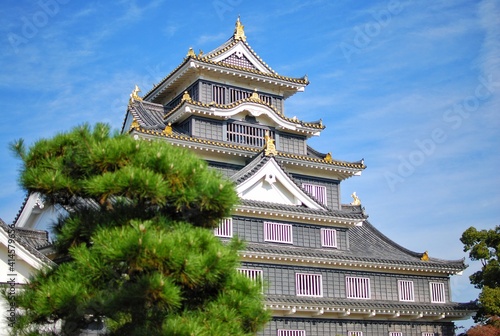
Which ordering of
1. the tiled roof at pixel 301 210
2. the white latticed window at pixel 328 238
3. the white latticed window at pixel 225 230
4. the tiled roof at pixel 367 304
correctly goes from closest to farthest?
the tiled roof at pixel 367 304
the white latticed window at pixel 225 230
the tiled roof at pixel 301 210
the white latticed window at pixel 328 238

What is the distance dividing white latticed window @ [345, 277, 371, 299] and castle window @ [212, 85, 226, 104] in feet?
41.2

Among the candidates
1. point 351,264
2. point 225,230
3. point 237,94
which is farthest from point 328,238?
point 237,94

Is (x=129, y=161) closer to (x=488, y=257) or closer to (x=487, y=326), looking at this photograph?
(x=487, y=326)

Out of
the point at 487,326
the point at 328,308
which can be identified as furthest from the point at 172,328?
the point at 487,326

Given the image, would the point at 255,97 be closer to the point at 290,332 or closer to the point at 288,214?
the point at 288,214

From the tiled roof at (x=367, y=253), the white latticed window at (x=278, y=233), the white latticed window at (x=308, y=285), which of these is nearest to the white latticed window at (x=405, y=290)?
the tiled roof at (x=367, y=253)

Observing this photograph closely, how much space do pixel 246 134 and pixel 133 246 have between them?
24.2 meters

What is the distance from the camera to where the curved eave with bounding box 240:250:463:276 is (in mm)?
32375

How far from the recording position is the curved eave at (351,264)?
32375 millimetres

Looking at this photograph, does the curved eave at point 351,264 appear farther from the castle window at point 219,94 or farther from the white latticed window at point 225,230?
the castle window at point 219,94

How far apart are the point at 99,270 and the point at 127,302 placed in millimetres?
933

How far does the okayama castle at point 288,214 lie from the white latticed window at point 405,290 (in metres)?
0.07

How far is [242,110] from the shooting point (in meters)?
36.9

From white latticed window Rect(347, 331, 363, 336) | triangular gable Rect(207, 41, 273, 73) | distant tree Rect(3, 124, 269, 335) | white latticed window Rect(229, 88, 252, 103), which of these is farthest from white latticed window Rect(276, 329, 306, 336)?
distant tree Rect(3, 124, 269, 335)
